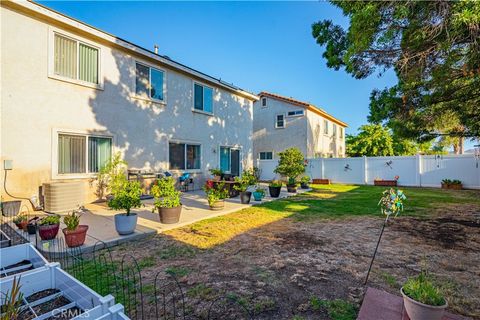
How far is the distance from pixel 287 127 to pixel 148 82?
12675 millimetres

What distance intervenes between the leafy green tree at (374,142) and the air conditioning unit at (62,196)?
26.2 meters

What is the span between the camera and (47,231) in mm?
4551

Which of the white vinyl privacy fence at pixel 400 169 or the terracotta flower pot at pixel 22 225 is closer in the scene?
the terracotta flower pot at pixel 22 225

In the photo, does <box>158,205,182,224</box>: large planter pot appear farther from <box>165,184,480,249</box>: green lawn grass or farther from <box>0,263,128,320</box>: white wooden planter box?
<box>0,263,128,320</box>: white wooden planter box

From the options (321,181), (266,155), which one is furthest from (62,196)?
(266,155)

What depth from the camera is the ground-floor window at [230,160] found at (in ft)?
46.6

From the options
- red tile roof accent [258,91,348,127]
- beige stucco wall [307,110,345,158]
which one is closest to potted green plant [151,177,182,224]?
beige stucco wall [307,110,345,158]

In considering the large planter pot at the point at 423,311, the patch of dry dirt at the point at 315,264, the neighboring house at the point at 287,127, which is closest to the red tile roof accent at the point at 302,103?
the neighboring house at the point at 287,127

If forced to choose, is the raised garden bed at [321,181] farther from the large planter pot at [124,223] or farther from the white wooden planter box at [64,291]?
the white wooden planter box at [64,291]

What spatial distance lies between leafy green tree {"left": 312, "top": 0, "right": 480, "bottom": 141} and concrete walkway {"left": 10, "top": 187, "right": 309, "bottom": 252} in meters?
5.39

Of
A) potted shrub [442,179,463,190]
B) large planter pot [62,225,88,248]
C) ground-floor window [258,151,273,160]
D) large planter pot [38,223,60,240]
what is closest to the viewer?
large planter pot [62,225,88,248]

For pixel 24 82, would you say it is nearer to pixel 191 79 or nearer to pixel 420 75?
pixel 191 79

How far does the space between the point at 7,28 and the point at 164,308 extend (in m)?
8.48

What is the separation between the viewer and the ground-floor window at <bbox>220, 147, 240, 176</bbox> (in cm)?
1420
